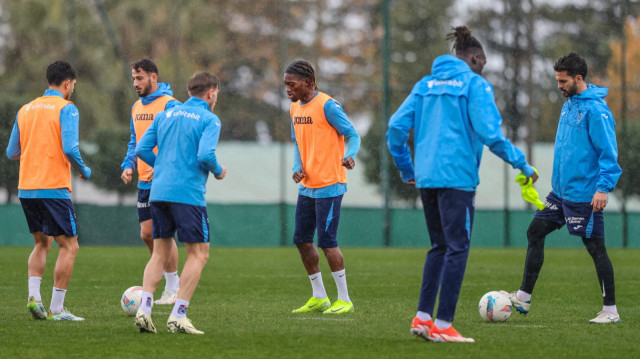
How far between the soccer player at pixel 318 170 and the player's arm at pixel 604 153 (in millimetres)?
1963

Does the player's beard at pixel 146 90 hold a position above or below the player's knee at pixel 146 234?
above

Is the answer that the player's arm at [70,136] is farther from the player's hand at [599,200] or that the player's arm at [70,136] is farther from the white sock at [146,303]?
the player's hand at [599,200]

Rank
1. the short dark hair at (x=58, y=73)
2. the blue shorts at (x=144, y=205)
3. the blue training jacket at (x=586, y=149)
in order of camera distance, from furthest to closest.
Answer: the blue shorts at (x=144, y=205), the short dark hair at (x=58, y=73), the blue training jacket at (x=586, y=149)

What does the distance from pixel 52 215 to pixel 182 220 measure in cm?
152

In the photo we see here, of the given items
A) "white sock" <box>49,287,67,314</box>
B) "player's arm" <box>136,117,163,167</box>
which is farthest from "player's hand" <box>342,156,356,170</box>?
"white sock" <box>49,287,67,314</box>

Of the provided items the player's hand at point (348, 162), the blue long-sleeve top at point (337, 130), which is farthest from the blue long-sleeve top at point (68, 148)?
the player's hand at point (348, 162)

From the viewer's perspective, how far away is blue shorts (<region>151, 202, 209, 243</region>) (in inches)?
255

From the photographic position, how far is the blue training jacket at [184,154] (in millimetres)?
6484

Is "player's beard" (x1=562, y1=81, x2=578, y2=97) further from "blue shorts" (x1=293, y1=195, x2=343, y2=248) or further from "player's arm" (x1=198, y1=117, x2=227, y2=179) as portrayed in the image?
"player's arm" (x1=198, y1=117, x2=227, y2=179)

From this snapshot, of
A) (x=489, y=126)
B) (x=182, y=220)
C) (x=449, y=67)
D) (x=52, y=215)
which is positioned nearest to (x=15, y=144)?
(x=52, y=215)

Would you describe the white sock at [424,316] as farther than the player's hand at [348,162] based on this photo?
No

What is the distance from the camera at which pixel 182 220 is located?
21.3 feet

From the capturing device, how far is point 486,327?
701cm

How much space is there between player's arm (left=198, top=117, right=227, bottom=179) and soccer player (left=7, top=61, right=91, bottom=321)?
4.87 feet
